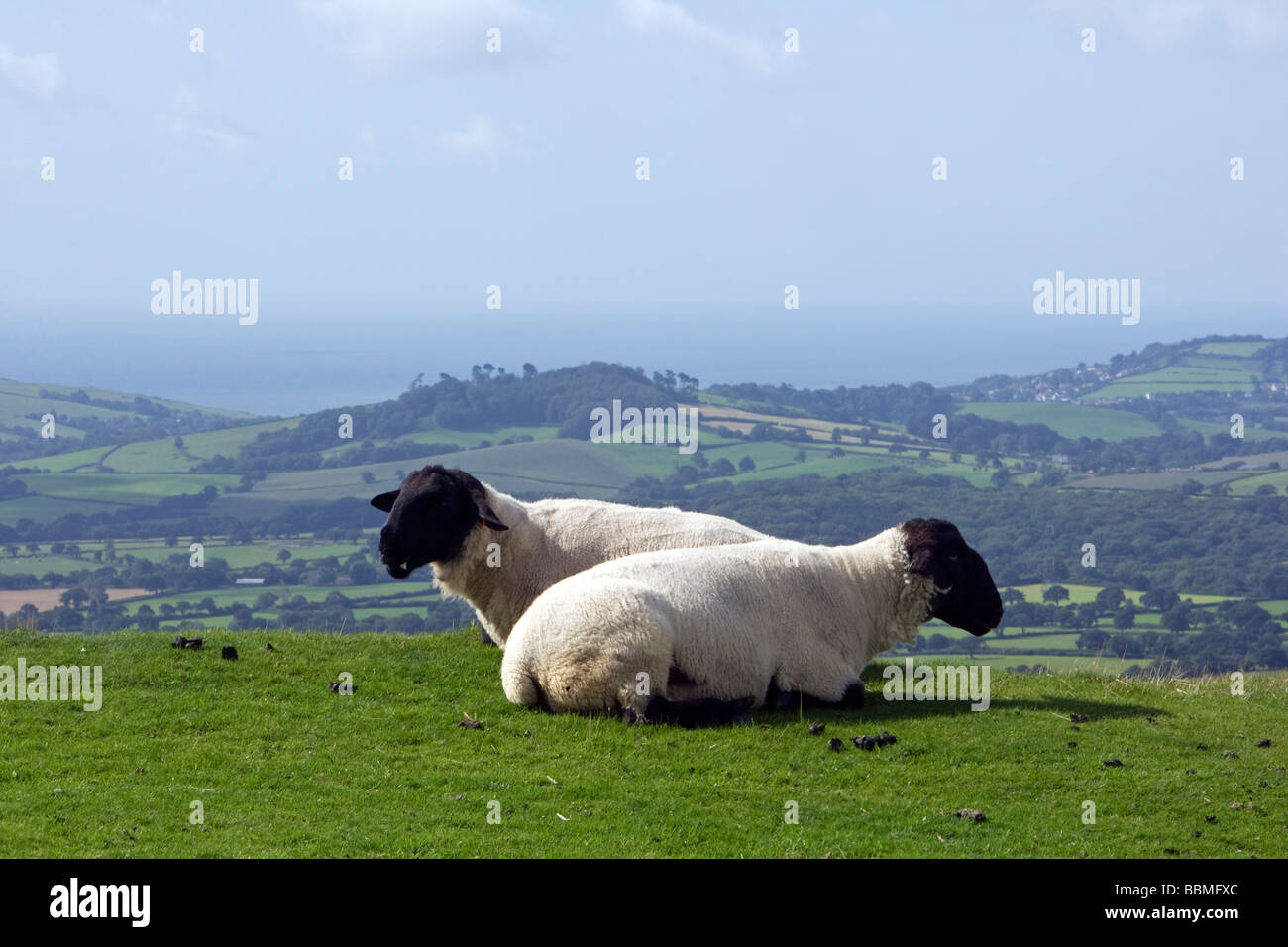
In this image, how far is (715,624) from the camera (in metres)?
11.5

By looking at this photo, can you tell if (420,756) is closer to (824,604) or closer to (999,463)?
(824,604)

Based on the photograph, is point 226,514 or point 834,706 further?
point 226,514

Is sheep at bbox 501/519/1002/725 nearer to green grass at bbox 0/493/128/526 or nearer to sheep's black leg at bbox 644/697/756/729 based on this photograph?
sheep's black leg at bbox 644/697/756/729

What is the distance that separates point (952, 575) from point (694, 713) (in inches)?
136

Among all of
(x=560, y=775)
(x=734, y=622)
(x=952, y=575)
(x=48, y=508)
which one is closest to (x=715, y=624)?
(x=734, y=622)

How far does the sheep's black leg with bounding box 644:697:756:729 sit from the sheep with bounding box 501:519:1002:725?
0.01m

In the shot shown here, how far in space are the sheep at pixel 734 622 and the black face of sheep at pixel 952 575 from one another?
0.01 meters

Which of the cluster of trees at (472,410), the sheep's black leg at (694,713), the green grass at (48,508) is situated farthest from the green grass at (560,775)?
the cluster of trees at (472,410)

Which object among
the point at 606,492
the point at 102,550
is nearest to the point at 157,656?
the point at 102,550

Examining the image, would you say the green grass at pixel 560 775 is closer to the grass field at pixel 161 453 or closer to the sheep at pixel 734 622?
the sheep at pixel 734 622

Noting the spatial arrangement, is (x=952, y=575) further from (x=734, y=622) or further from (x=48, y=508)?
(x=48, y=508)

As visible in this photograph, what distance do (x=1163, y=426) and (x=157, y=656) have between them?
19075 cm
